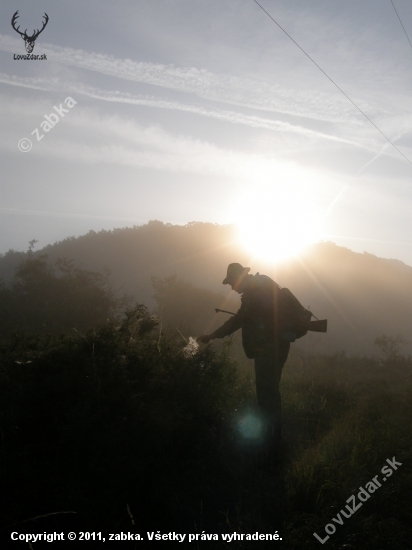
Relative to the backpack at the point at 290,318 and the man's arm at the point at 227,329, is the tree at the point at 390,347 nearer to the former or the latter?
the backpack at the point at 290,318

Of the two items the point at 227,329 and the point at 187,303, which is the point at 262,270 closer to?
the point at 187,303

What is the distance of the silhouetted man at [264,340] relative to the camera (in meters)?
4.62

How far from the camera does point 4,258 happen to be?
3459 centimetres

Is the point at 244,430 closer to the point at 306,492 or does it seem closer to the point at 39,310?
the point at 306,492

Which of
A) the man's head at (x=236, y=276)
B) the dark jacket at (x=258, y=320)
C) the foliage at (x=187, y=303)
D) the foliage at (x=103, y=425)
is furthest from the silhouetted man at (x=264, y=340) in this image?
the foliage at (x=187, y=303)

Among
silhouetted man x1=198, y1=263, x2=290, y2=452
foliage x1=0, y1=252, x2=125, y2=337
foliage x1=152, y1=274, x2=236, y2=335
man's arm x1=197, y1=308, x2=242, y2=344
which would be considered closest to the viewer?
silhouetted man x1=198, y1=263, x2=290, y2=452

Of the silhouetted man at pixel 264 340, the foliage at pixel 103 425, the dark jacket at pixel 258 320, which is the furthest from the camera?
the dark jacket at pixel 258 320

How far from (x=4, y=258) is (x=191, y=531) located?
1410 inches

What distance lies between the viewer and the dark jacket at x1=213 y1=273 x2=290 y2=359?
4.74 meters

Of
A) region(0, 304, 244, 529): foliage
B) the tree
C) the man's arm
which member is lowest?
the tree

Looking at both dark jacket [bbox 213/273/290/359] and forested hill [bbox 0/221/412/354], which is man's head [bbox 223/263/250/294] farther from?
forested hill [bbox 0/221/412/354]

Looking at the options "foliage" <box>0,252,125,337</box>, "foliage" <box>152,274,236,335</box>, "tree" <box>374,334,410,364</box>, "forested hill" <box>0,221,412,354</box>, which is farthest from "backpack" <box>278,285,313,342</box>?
"forested hill" <box>0,221,412,354</box>

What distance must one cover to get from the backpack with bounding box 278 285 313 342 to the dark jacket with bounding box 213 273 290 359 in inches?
Result: 3.0

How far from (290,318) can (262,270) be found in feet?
84.8
